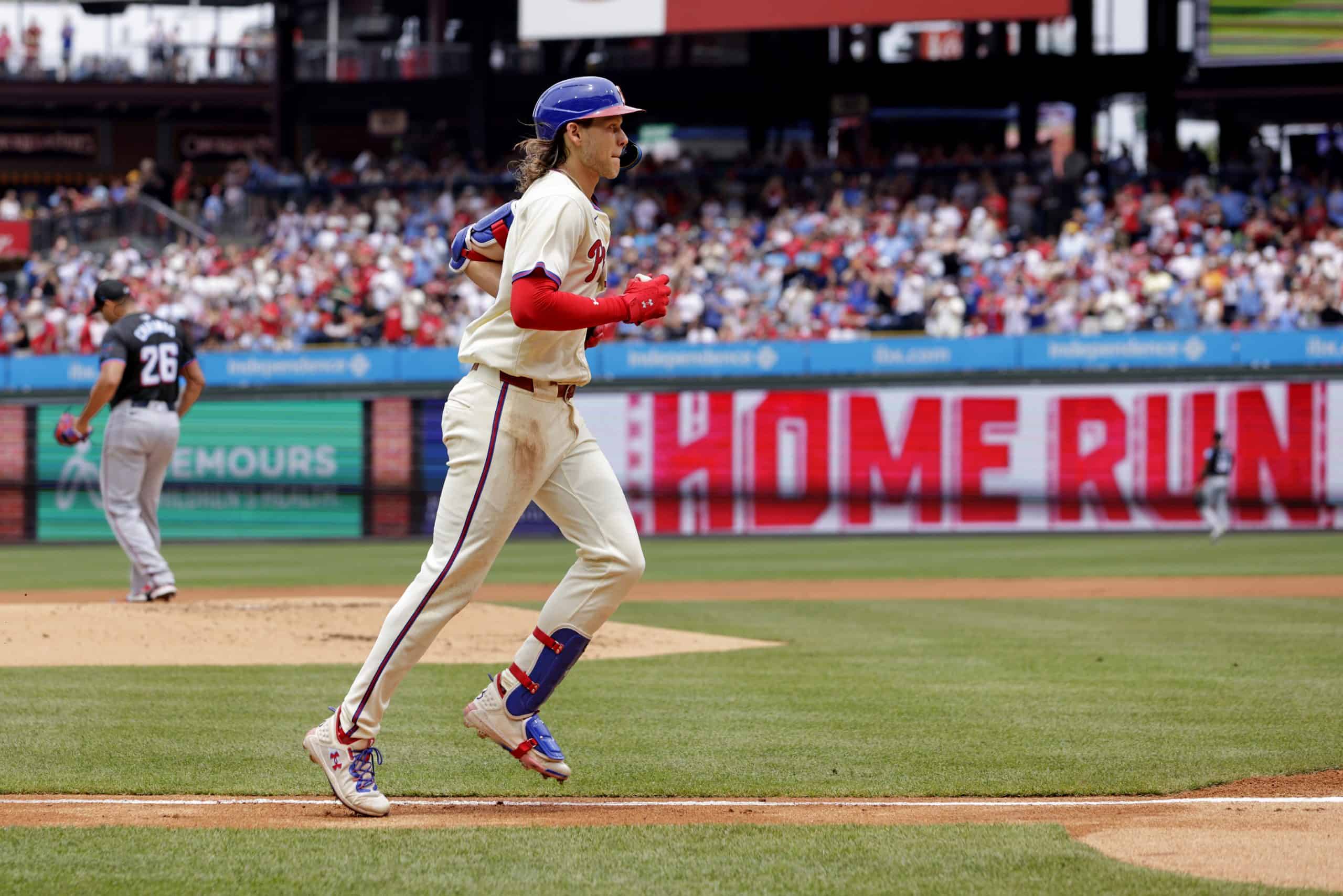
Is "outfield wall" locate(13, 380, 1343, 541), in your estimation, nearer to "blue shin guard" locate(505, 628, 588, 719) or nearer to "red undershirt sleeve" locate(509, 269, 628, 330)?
"blue shin guard" locate(505, 628, 588, 719)

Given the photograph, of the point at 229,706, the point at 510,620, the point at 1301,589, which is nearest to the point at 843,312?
the point at 1301,589

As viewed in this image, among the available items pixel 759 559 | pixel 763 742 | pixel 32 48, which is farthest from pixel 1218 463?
pixel 32 48

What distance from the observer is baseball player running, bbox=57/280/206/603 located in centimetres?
1034

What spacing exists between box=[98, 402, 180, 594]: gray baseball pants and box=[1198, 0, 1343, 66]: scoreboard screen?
20.9 meters

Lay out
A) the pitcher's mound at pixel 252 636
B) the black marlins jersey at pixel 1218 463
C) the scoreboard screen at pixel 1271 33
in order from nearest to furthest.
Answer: the pitcher's mound at pixel 252 636
the black marlins jersey at pixel 1218 463
the scoreboard screen at pixel 1271 33

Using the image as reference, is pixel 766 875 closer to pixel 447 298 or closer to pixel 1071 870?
pixel 1071 870

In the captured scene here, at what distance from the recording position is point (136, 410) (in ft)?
34.5

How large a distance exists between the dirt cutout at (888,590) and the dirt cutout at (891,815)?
24.2 ft

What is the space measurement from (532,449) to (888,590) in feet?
32.4

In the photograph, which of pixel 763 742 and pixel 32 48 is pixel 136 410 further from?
pixel 32 48

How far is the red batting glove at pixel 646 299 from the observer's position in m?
4.72

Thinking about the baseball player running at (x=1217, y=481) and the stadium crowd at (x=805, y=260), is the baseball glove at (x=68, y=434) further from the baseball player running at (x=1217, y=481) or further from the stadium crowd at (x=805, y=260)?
the baseball player running at (x=1217, y=481)

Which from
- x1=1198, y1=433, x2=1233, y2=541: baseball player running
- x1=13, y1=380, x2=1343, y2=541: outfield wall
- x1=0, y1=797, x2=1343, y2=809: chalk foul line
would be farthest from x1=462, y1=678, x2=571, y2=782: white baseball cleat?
x1=13, y1=380, x2=1343, y2=541: outfield wall

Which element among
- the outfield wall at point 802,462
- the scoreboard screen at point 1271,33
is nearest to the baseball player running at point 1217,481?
the outfield wall at point 802,462
